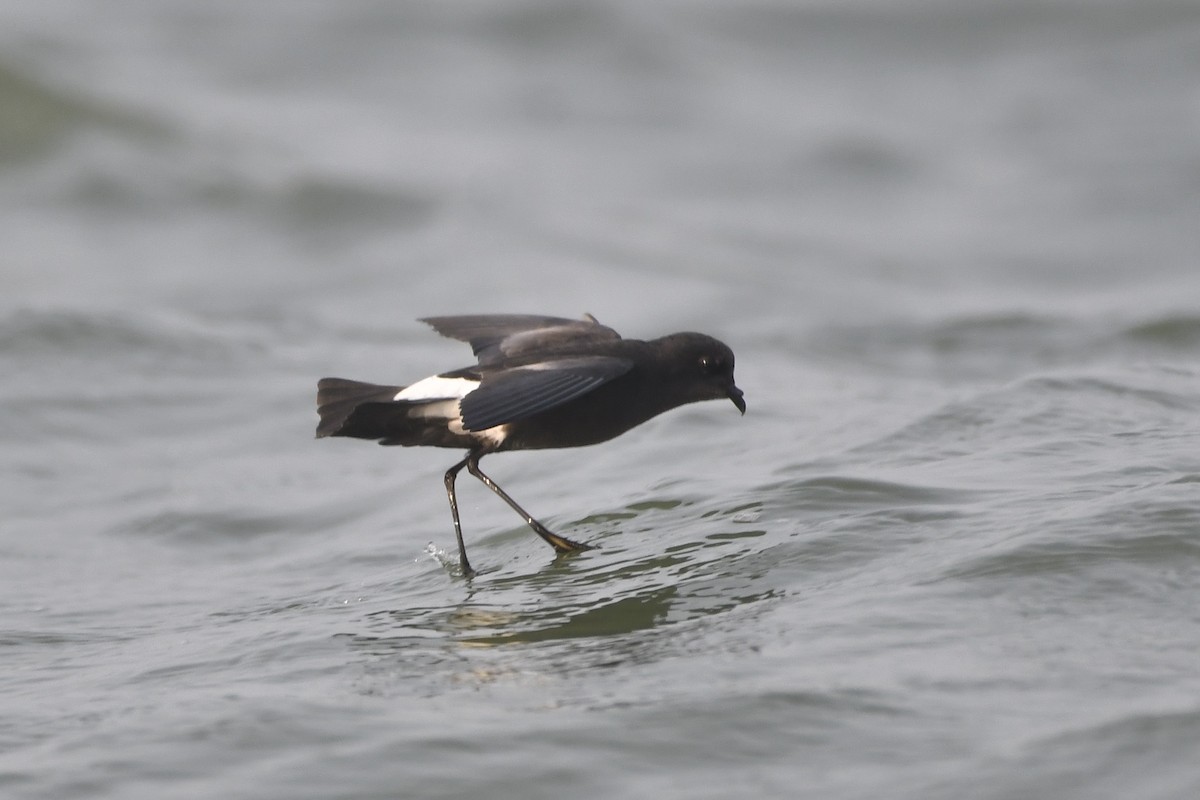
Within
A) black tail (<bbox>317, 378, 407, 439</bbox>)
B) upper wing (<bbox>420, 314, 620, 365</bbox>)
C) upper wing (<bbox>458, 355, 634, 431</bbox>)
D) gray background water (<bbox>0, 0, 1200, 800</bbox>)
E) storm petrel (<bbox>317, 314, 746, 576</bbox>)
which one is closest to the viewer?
gray background water (<bbox>0, 0, 1200, 800</bbox>)

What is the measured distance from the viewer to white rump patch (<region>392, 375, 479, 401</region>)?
6660 millimetres

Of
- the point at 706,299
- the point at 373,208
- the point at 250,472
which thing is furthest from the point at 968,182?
the point at 250,472

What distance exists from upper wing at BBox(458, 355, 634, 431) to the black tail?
0.43 m

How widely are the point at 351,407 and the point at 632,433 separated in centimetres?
330

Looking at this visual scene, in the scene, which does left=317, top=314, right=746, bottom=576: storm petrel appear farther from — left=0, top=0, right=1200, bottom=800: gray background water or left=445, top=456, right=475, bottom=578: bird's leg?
left=0, top=0, right=1200, bottom=800: gray background water

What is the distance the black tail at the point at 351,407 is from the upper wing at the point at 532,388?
433mm

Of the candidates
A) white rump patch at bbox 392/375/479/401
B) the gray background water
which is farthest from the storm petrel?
the gray background water

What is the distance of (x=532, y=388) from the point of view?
20.7ft

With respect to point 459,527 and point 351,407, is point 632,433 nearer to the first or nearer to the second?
point 459,527

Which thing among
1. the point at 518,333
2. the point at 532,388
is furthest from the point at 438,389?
the point at 518,333

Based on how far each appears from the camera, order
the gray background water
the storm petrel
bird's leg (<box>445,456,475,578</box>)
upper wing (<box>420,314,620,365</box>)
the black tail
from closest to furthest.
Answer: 1. the gray background water
2. the storm petrel
3. the black tail
4. bird's leg (<box>445,456,475,578</box>)
5. upper wing (<box>420,314,620,365</box>)

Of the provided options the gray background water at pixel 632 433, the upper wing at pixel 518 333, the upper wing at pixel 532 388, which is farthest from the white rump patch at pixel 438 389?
the gray background water at pixel 632 433

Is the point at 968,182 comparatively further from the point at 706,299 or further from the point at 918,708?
the point at 918,708

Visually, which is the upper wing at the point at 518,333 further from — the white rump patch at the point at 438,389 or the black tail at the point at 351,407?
the black tail at the point at 351,407
